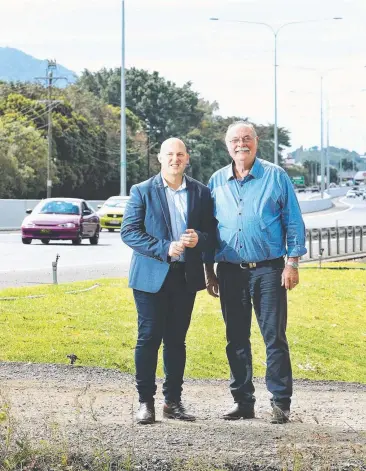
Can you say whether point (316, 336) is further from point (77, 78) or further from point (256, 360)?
point (77, 78)

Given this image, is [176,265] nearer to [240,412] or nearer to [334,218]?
[240,412]

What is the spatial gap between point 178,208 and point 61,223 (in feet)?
88.8

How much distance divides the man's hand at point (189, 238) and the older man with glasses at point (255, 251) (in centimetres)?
45

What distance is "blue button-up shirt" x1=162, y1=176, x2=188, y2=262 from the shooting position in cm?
730

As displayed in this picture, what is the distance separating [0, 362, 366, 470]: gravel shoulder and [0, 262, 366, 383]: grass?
187 centimetres

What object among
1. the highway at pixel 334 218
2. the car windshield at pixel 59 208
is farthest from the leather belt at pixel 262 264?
the highway at pixel 334 218

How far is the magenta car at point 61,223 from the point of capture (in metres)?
34.1

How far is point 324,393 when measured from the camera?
31.4 feet

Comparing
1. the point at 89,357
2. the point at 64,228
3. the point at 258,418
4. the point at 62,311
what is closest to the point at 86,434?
the point at 258,418

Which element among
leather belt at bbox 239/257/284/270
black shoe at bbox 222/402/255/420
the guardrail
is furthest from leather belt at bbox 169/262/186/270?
the guardrail

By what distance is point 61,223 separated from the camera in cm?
3416

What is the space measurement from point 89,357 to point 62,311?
2.81m

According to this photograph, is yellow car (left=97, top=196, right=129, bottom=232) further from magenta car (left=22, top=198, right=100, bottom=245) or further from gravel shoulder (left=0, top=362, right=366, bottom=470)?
gravel shoulder (left=0, top=362, right=366, bottom=470)

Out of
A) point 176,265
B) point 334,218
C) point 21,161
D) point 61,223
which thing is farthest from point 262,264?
point 21,161
